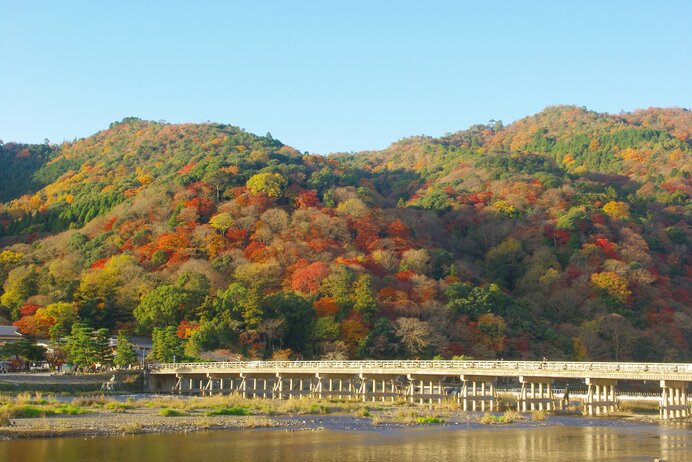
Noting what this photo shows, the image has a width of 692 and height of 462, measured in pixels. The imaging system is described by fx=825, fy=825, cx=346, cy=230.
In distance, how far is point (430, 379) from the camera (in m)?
50.8

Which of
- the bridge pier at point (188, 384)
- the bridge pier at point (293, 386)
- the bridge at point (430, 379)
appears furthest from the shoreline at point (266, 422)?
the bridge pier at point (188, 384)

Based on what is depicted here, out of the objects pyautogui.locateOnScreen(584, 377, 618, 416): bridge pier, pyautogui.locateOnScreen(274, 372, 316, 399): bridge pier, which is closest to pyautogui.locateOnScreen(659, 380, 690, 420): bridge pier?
pyautogui.locateOnScreen(584, 377, 618, 416): bridge pier

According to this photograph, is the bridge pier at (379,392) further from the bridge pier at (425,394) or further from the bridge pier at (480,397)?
the bridge pier at (480,397)

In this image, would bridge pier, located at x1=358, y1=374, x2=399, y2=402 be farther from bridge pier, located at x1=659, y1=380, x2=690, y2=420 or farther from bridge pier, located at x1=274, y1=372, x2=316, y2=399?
bridge pier, located at x1=659, y1=380, x2=690, y2=420

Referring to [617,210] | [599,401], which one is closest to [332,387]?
[599,401]

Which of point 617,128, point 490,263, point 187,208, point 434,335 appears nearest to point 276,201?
point 187,208

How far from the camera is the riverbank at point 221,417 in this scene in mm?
32156

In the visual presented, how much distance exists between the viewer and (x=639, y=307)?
251 ft

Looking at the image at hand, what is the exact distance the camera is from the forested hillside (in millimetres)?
65938

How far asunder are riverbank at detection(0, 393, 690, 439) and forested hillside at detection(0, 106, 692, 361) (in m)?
18.3

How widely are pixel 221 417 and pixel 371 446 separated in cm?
1160

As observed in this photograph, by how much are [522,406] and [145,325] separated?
34.3 metres

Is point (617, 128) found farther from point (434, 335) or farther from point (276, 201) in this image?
point (434, 335)

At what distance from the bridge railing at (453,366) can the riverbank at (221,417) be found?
2.37 meters
